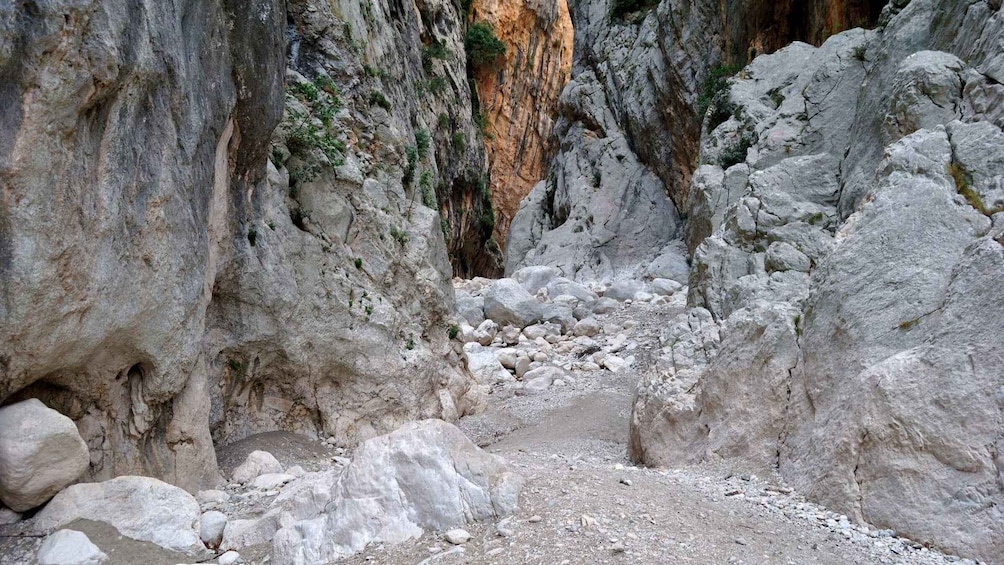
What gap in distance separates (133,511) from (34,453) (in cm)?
95

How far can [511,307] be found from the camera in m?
21.5

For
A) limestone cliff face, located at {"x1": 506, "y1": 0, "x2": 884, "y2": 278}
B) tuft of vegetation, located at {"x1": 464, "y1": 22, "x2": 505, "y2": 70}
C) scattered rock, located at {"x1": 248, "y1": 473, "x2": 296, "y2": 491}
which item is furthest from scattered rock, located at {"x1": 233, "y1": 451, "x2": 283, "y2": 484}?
tuft of vegetation, located at {"x1": 464, "y1": 22, "x2": 505, "y2": 70}

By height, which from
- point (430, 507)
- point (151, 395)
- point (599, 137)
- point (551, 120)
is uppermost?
point (551, 120)

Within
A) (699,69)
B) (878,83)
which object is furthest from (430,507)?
(699,69)

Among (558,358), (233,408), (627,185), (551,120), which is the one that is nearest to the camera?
(233,408)

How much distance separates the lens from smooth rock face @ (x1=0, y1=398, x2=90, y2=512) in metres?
5.07

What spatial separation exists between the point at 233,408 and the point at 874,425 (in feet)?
27.1

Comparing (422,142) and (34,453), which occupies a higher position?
(422,142)

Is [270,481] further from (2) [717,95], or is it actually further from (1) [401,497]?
(2) [717,95]

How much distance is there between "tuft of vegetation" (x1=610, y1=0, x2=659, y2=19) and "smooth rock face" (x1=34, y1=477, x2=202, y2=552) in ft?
114

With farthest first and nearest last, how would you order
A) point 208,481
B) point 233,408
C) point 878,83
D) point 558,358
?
point 558,358, point 878,83, point 233,408, point 208,481

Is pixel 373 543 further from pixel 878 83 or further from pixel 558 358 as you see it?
pixel 558 358

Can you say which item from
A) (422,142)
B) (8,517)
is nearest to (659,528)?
(8,517)

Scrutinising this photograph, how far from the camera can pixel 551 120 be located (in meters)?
48.2
